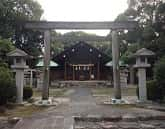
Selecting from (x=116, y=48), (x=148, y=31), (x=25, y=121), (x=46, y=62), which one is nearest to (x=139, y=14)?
(x=148, y=31)

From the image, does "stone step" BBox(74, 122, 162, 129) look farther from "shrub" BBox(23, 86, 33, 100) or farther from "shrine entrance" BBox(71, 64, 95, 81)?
"shrine entrance" BBox(71, 64, 95, 81)

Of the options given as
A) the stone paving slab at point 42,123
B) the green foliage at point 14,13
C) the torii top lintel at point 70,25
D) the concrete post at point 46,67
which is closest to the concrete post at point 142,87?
the torii top lintel at point 70,25

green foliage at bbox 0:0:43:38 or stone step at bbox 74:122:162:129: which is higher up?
green foliage at bbox 0:0:43:38

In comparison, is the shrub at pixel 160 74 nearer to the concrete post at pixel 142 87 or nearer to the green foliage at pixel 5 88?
the concrete post at pixel 142 87

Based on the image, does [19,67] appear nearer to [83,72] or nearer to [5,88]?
[5,88]

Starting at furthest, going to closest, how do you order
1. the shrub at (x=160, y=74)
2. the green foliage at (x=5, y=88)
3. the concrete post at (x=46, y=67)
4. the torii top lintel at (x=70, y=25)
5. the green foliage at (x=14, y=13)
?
the green foliage at (x=14, y=13), the torii top lintel at (x=70, y=25), the concrete post at (x=46, y=67), the shrub at (x=160, y=74), the green foliage at (x=5, y=88)

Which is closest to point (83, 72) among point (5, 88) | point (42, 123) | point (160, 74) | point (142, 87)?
point (142, 87)

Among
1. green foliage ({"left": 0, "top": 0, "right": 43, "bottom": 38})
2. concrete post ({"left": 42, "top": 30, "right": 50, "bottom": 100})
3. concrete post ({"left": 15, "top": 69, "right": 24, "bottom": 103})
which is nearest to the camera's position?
concrete post ({"left": 15, "top": 69, "right": 24, "bottom": 103})

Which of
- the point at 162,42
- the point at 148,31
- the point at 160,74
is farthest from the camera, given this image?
the point at 148,31

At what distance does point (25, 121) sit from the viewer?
7926 millimetres

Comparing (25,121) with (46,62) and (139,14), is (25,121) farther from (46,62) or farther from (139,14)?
(139,14)

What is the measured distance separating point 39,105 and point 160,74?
6.07 metres

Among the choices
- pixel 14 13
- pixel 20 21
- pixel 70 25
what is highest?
pixel 14 13

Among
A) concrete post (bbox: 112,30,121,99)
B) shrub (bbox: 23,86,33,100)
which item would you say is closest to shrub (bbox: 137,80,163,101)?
concrete post (bbox: 112,30,121,99)
